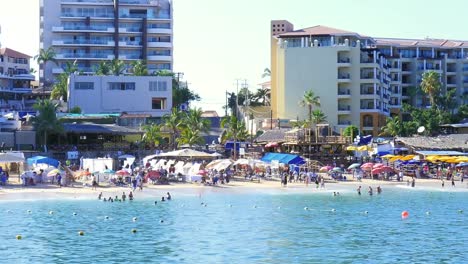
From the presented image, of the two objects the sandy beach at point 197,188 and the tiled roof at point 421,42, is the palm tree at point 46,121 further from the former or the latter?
the tiled roof at point 421,42

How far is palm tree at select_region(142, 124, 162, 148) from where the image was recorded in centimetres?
8832

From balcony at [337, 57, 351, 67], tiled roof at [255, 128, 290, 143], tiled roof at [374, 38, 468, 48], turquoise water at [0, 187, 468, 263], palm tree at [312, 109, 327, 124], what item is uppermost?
tiled roof at [374, 38, 468, 48]

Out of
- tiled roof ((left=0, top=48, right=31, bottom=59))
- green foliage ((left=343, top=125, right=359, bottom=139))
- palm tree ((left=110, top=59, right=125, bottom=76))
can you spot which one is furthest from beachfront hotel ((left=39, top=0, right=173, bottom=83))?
green foliage ((left=343, top=125, right=359, bottom=139))

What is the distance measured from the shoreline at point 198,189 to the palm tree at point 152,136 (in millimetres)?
16591

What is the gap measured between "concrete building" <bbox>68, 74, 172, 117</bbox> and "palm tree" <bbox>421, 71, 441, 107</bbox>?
128 feet

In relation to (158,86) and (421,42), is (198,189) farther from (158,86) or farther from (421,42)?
(421,42)

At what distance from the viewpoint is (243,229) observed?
4694cm

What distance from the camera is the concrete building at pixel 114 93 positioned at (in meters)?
105

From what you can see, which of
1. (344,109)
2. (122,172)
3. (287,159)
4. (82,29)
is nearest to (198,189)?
(122,172)

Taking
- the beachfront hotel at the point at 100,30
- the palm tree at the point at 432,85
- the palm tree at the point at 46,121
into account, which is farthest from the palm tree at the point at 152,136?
the palm tree at the point at 432,85

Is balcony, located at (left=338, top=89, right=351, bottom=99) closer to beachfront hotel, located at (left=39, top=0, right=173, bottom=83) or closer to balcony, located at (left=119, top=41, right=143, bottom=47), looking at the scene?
beachfront hotel, located at (left=39, top=0, right=173, bottom=83)

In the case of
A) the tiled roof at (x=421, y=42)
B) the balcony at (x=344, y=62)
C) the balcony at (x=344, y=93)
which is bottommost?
the balcony at (x=344, y=93)

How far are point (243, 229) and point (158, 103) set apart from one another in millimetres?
63085

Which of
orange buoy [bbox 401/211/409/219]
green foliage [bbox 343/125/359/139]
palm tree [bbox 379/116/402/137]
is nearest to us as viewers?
orange buoy [bbox 401/211/409/219]
